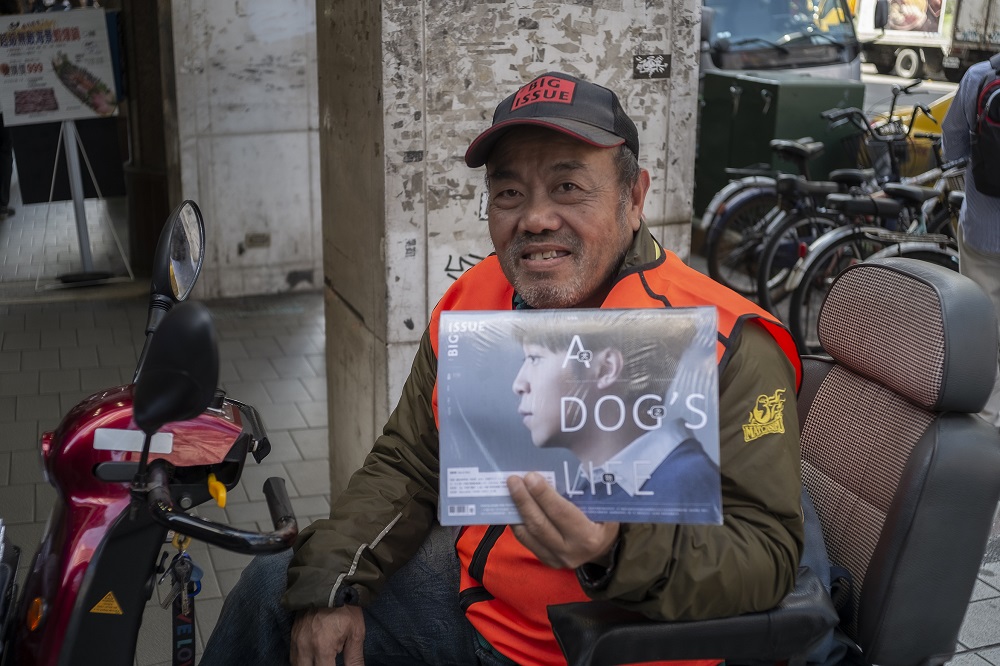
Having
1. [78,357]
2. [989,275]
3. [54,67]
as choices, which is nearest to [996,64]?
[989,275]

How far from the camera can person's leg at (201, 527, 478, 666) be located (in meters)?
2.09

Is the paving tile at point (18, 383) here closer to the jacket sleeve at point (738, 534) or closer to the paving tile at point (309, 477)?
the paving tile at point (309, 477)

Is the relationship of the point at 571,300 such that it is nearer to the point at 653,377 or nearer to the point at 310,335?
the point at 653,377

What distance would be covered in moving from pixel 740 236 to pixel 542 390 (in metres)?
6.26

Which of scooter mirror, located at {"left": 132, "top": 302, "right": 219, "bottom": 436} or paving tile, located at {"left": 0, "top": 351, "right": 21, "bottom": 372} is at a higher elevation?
scooter mirror, located at {"left": 132, "top": 302, "right": 219, "bottom": 436}

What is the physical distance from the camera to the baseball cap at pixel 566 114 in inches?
78.2

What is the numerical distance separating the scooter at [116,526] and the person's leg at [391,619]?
1.03 ft

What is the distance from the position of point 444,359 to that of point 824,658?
0.96 m

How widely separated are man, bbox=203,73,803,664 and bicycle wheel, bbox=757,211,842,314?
15.6ft

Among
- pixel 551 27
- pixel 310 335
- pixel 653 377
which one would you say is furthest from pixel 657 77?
pixel 310 335

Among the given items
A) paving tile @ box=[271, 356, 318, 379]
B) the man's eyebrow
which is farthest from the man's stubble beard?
paving tile @ box=[271, 356, 318, 379]

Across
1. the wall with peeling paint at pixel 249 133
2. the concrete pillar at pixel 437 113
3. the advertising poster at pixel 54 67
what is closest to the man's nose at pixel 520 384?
the concrete pillar at pixel 437 113

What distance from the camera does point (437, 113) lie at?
124 inches

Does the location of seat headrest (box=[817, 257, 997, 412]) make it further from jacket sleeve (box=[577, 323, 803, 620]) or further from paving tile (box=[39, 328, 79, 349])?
paving tile (box=[39, 328, 79, 349])
